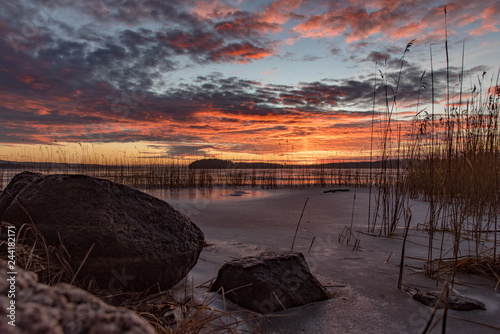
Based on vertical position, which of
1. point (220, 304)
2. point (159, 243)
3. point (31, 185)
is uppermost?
point (31, 185)

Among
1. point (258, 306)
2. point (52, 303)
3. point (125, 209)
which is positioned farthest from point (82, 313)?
point (125, 209)

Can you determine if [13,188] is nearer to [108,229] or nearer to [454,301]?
[108,229]

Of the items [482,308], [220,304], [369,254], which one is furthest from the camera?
[369,254]

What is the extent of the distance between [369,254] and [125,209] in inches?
80.5

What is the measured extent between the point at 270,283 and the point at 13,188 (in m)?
2.01

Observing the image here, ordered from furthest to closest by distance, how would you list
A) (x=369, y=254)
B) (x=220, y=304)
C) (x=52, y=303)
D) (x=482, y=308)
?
(x=369, y=254)
(x=220, y=304)
(x=482, y=308)
(x=52, y=303)

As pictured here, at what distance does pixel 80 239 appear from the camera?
1632 millimetres

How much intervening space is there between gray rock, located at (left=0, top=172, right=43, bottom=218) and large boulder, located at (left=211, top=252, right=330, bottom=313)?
1.47 m

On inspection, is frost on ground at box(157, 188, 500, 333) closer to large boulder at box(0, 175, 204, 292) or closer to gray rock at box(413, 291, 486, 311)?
gray rock at box(413, 291, 486, 311)

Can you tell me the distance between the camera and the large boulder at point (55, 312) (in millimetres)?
390

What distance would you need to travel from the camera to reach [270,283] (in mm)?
1660

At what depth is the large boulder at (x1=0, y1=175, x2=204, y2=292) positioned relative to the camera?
1633mm

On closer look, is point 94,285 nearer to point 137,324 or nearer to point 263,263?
point 263,263

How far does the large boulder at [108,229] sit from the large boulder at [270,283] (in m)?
0.35
